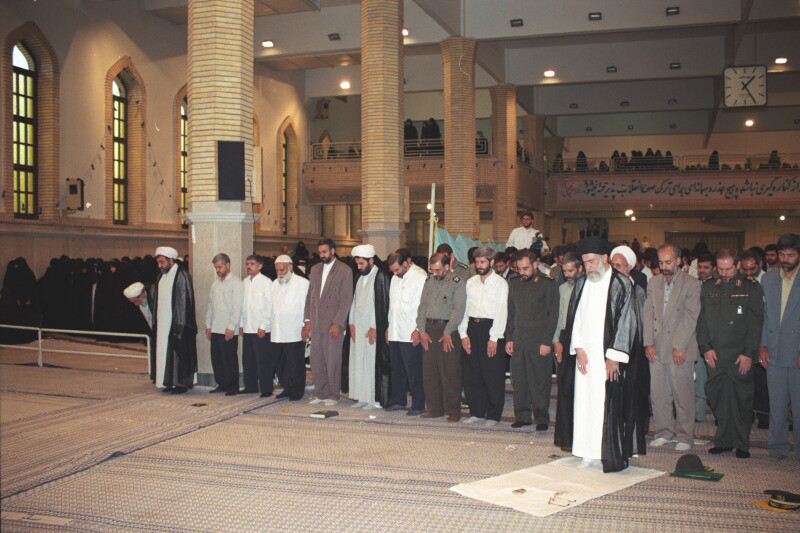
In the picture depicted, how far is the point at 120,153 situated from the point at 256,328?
11.6 meters

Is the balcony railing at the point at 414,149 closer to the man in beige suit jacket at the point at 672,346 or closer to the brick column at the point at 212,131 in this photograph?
the brick column at the point at 212,131

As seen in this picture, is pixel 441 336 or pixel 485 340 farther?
pixel 441 336

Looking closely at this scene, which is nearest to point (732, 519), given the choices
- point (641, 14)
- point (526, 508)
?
point (526, 508)

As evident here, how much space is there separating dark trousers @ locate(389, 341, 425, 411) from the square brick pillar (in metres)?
14.4

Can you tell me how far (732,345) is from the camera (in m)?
6.10

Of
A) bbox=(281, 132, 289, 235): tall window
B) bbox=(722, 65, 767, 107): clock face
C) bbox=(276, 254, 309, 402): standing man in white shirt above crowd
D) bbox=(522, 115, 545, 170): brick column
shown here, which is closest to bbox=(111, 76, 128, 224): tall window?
bbox=(281, 132, 289, 235): tall window

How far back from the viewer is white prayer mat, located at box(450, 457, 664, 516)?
4.80 metres

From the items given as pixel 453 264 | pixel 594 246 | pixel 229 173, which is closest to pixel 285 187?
pixel 229 173

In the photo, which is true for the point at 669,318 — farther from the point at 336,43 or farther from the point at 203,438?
the point at 336,43

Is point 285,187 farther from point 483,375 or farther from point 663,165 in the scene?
point 483,375

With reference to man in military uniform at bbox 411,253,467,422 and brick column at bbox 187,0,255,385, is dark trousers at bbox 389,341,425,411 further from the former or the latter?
brick column at bbox 187,0,255,385

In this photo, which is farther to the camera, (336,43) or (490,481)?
(336,43)

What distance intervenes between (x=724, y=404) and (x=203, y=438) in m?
4.31

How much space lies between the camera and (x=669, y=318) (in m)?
6.33
